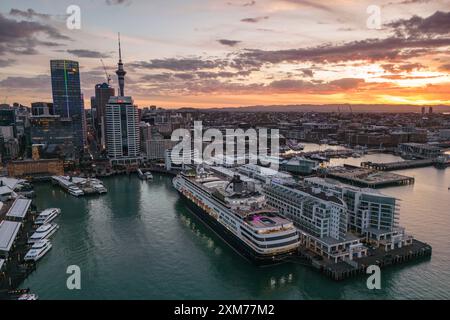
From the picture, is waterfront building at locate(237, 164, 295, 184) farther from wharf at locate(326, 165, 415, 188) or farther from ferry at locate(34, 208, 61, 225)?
ferry at locate(34, 208, 61, 225)

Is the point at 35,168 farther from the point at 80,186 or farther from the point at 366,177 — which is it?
the point at 366,177

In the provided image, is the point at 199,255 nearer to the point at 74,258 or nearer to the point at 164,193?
the point at 74,258

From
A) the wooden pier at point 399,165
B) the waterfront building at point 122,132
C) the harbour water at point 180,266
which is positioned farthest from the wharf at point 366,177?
the waterfront building at point 122,132

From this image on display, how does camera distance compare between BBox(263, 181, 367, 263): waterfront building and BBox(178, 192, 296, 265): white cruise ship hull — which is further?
BBox(263, 181, 367, 263): waterfront building

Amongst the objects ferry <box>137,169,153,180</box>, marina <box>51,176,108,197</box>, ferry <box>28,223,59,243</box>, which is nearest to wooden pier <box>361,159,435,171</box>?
ferry <box>137,169,153,180</box>

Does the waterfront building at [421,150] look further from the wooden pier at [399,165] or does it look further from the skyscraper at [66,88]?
the skyscraper at [66,88]

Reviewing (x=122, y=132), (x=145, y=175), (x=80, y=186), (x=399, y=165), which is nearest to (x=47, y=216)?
(x=80, y=186)

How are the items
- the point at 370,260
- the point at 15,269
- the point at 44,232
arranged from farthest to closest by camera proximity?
1. the point at 44,232
2. the point at 370,260
3. the point at 15,269
